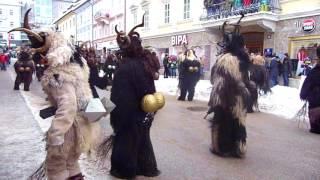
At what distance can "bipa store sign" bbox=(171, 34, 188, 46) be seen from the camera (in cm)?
2727

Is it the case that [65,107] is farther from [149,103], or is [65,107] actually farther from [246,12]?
[246,12]

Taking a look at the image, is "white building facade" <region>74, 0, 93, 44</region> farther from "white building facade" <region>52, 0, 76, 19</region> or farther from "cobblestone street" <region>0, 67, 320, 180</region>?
"cobblestone street" <region>0, 67, 320, 180</region>

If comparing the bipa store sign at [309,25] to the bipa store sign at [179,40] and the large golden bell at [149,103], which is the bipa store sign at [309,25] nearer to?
the bipa store sign at [179,40]

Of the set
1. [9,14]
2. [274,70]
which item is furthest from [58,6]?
[274,70]

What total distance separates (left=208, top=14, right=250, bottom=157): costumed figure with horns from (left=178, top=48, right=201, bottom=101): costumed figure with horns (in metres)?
7.42

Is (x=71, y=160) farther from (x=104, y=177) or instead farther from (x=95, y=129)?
(x=104, y=177)

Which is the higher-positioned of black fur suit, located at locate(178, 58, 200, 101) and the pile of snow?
black fur suit, located at locate(178, 58, 200, 101)

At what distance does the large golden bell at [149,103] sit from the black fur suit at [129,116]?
0.24 feet

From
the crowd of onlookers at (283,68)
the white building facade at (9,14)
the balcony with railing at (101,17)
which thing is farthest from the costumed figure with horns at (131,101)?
the white building facade at (9,14)

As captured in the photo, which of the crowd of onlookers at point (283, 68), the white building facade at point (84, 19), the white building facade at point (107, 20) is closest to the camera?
the crowd of onlookers at point (283, 68)

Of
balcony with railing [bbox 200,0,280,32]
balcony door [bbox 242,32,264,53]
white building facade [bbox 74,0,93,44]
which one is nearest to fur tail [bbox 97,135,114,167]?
balcony with railing [bbox 200,0,280,32]

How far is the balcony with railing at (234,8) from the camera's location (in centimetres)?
1958

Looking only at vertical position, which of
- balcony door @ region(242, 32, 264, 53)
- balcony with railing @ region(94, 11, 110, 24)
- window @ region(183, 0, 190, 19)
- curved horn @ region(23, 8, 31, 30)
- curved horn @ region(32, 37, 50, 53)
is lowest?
curved horn @ region(32, 37, 50, 53)

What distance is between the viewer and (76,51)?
12.8ft
